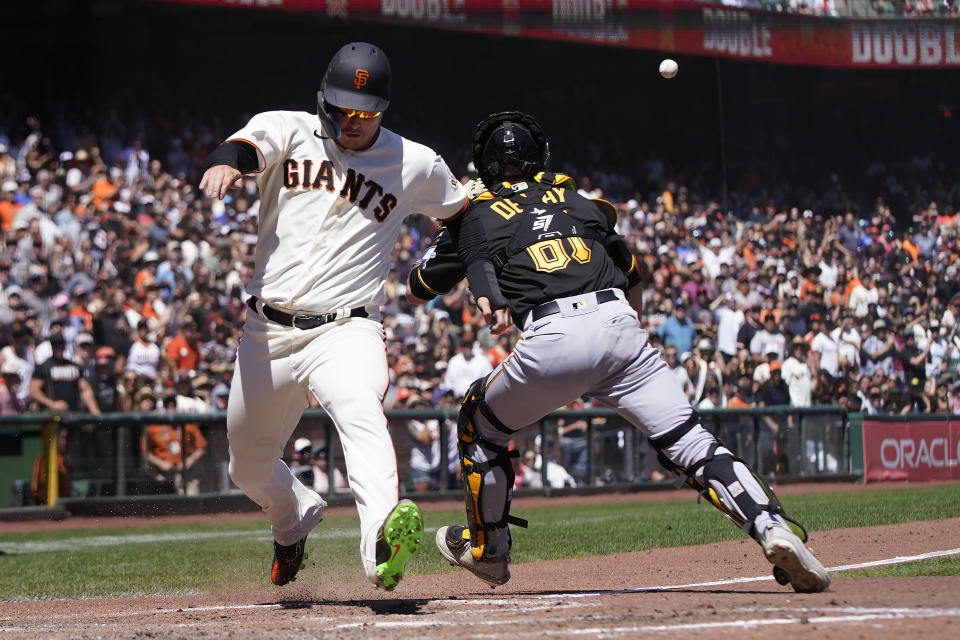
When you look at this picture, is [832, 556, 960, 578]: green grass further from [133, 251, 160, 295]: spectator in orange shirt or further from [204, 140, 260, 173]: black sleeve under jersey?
[133, 251, 160, 295]: spectator in orange shirt

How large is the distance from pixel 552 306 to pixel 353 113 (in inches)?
41.1

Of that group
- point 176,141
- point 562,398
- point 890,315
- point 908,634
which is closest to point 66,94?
point 176,141

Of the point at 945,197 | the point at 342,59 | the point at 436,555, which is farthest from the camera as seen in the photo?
the point at 945,197

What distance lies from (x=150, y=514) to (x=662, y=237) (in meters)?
9.80

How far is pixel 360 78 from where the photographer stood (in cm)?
466

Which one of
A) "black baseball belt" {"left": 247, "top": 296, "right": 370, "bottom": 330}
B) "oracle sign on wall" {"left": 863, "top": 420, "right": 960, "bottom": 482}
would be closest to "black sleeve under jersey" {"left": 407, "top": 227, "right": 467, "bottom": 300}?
"black baseball belt" {"left": 247, "top": 296, "right": 370, "bottom": 330}

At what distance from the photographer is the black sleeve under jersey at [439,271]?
16.9 ft

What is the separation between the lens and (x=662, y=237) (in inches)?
754

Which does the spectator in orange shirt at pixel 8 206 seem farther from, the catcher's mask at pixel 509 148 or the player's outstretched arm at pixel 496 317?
the player's outstretched arm at pixel 496 317

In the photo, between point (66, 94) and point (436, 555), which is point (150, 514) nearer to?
point (436, 555)

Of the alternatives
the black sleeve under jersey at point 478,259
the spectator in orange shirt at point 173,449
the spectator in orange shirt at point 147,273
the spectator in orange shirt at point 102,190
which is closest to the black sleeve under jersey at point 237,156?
the black sleeve under jersey at point 478,259

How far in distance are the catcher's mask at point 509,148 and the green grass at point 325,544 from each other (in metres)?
→ 2.40

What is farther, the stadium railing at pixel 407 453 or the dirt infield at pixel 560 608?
the stadium railing at pixel 407 453

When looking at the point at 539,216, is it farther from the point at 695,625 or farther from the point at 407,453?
the point at 407,453
